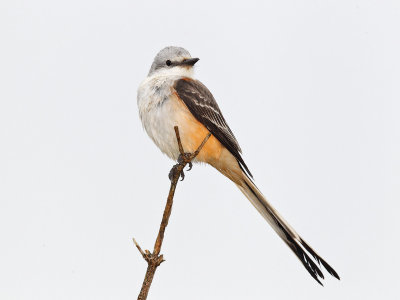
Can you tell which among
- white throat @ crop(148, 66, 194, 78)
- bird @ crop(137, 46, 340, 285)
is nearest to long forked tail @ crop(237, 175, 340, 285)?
bird @ crop(137, 46, 340, 285)

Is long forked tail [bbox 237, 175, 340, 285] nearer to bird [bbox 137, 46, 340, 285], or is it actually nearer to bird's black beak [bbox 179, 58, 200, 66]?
bird [bbox 137, 46, 340, 285]

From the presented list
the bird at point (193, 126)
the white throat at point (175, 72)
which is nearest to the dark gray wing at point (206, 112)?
the bird at point (193, 126)

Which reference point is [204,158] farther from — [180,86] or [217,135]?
[180,86]

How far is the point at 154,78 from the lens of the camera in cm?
665

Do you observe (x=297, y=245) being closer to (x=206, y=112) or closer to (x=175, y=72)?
(x=206, y=112)

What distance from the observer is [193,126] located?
20.1ft

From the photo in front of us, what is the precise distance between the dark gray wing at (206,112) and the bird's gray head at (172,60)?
0.97 ft

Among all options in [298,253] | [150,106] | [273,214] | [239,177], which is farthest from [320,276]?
[150,106]

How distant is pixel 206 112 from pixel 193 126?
13.7 inches

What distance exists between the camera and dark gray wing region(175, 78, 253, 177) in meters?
6.23

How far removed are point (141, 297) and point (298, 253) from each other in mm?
2398

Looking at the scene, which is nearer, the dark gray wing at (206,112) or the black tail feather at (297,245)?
the black tail feather at (297,245)

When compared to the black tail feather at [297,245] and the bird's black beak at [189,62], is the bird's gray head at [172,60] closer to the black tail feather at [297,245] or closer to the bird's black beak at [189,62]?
the bird's black beak at [189,62]

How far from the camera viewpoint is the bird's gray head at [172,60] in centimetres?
691
